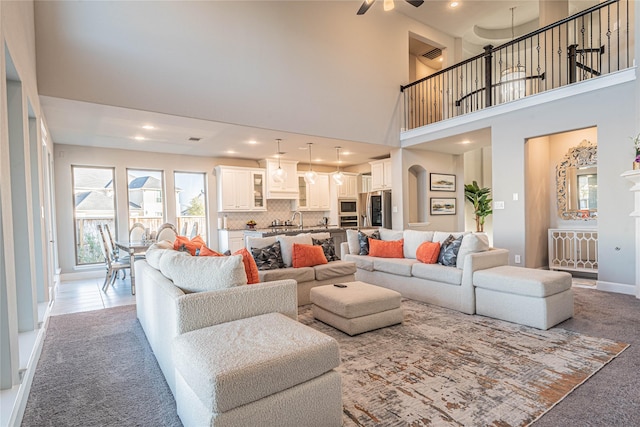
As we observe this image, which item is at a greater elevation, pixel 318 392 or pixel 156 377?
pixel 318 392

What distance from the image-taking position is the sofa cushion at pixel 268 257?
4.11m

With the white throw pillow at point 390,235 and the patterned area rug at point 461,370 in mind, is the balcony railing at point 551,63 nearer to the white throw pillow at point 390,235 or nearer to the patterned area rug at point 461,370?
the white throw pillow at point 390,235

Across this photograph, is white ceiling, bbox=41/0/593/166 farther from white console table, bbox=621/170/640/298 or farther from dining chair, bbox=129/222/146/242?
white console table, bbox=621/170/640/298

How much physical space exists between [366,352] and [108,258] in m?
4.65

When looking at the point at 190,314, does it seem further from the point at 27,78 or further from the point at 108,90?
the point at 108,90

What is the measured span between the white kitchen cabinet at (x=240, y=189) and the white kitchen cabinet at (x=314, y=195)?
1131mm

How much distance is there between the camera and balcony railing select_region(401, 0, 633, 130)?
5141 millimetres

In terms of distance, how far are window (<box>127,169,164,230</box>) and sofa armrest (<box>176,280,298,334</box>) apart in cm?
593

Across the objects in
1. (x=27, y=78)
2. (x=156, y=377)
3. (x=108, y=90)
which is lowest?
(x=156, y=377)

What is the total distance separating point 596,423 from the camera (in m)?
1.78

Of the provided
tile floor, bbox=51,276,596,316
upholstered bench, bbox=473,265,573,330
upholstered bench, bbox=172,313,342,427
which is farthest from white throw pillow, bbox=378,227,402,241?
upholstered bench, bbox=172,313,342,427

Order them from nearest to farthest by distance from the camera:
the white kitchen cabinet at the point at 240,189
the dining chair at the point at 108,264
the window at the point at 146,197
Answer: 1. the dining chair at the point at 108,264
2. the window at the point at 146,197
3. the white kitchen cabinet at the point at 240,189

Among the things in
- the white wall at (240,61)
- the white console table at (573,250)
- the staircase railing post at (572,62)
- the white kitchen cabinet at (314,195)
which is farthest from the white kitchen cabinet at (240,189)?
the staircase railing post at (572,62)

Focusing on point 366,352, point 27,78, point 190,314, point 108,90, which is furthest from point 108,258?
point 366,352
